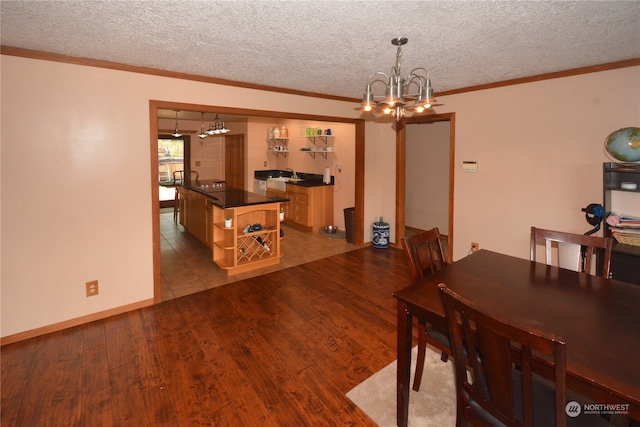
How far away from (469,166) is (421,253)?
7.95 ft

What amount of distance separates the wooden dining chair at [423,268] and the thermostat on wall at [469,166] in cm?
215

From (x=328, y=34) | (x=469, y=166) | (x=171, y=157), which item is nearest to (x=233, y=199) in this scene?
(x=328, y=34)

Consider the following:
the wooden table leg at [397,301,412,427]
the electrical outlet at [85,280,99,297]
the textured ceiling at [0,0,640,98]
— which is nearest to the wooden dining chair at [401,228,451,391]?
the wooden table leg at [397,301,412,427]

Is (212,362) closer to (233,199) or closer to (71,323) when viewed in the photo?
(71,323)

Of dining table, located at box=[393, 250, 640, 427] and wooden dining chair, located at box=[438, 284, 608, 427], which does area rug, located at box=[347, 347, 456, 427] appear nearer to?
dining table, located at box=[393, 250, 640, 427]

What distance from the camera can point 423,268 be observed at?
2.12 metres

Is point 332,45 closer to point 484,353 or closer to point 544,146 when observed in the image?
point 484,353

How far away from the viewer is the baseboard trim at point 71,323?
260 cm

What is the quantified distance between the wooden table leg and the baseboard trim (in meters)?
2.60

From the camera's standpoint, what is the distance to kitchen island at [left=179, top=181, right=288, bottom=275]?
13.2 feet

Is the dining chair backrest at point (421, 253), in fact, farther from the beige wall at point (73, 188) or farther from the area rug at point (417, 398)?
the beige wall at point (73, 188)

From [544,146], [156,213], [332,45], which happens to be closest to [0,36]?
[156,213]

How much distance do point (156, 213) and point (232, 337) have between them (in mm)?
1459

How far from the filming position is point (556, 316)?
56.4 inches
